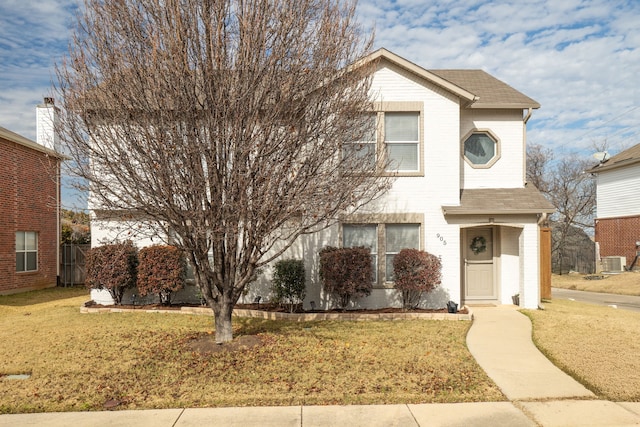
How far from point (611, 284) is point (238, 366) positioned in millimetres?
21290

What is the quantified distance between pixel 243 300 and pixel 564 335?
7.62m

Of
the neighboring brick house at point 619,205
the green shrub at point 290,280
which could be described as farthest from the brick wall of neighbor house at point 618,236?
the green shrub at point 290,280

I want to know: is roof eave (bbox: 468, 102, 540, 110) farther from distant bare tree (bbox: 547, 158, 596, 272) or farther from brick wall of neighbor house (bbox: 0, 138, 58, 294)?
distant bare tree (bbox: 547, 158, 596, 272)

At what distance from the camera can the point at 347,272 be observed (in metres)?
10.9

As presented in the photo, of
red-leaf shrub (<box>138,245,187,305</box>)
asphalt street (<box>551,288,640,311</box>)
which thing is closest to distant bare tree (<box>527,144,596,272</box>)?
asphalt street (<box>551,288,640,311</box>)

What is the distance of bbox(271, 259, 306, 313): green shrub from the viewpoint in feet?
37.0

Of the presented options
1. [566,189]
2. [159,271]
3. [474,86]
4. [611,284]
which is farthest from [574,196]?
[159,271]

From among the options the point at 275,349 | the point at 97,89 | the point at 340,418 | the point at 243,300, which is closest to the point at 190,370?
the point at 275,349

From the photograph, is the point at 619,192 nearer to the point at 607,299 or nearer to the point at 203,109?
the point at 607,299

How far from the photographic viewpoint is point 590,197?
3756 cm

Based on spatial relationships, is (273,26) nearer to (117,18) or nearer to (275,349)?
(117,18)

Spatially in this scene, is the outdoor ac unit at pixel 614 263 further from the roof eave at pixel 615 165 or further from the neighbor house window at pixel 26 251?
the neighbor house window at pixel 26 251

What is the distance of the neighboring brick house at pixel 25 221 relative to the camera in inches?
640

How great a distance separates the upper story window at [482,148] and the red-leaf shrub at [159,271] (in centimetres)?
864
